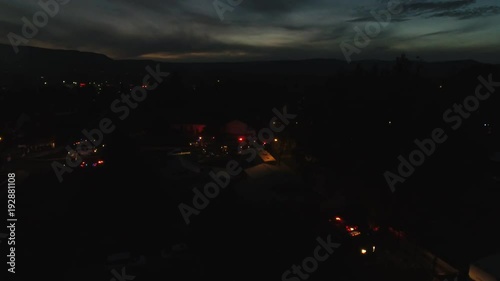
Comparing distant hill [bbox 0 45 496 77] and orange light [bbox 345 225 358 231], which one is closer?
orange light [bbox 345 225 358 231]

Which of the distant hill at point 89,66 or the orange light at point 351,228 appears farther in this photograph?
the distant hill at point 89,66

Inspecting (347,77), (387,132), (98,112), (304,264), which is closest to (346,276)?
(304,264)

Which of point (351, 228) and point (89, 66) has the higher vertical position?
point (89, 66)

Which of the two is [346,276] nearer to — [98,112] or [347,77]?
[347,77]

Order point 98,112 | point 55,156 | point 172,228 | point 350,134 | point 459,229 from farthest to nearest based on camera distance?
point 98,112 < point 55,156 < point 350,134 < point 459,229 < point 172,228

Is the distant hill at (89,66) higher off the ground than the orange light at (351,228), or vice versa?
the distant hill at (89,66)

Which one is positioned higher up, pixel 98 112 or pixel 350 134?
pixel 98 112

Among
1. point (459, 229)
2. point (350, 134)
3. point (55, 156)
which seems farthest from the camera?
point (55, 156)

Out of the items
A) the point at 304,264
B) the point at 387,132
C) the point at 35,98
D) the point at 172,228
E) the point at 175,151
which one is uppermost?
the point at 35,98

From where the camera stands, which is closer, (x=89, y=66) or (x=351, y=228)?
(x=351, y=228)

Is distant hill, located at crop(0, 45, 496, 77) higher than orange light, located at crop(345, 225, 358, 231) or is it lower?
higher

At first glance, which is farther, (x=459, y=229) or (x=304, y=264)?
(x=459, y=229)
